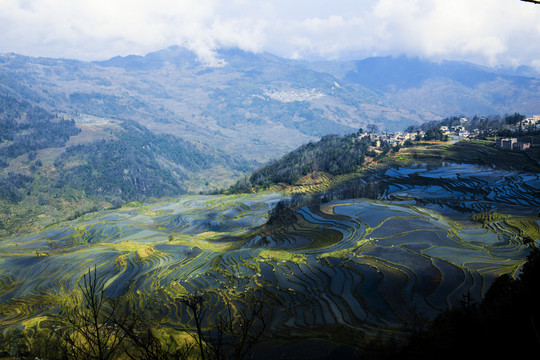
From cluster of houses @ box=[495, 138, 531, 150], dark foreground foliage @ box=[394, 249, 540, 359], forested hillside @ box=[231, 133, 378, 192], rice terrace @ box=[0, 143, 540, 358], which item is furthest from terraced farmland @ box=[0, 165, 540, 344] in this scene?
forested hillside @ box=[231, 133, 378, 192]

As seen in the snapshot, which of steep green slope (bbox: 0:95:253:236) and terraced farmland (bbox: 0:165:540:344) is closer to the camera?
terraced farmland (bbox: 0:165:540:344)

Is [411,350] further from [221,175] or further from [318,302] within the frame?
[221,175]

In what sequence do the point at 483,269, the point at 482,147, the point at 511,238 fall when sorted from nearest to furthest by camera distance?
the point at 483,269, the point at 511,238, the point at 482,147

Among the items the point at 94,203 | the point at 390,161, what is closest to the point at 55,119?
the point at 94,203

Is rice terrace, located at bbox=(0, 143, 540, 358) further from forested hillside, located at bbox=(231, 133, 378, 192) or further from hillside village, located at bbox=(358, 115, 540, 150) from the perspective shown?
forested hillside, located at bbox=(231, 133, 378, 192)

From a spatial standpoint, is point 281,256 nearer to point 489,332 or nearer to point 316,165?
point 489,332

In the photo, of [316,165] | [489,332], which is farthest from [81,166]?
[489,332]

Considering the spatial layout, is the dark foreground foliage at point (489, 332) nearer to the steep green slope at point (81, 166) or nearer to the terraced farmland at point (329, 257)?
the terraced farmland at point (329, 257)

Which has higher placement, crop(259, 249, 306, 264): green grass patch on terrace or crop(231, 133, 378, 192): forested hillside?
crop(231, 133, 378, 192): forested hillside
